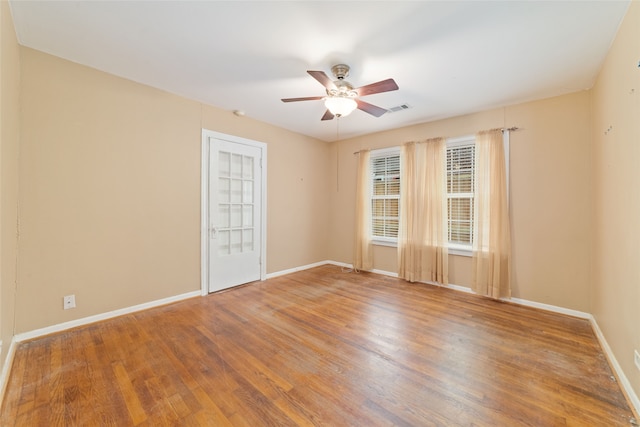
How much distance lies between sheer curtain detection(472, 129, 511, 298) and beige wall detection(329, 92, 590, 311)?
126 millimetres

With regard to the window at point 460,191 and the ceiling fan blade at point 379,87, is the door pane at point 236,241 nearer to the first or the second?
the ceiling fan blade at point 379,87

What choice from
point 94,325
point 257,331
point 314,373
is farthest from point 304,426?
point 94,325

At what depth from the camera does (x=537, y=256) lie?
3266mm

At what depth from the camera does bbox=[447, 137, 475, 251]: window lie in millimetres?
3863

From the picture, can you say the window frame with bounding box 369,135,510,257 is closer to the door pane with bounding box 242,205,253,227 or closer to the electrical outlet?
the door pane with bounding box 242,205,253,227

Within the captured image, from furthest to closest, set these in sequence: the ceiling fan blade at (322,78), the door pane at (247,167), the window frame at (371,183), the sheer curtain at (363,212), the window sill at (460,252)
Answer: the sheer curtain at (363,212) < the window frame at (371,183) < the door pane at (247,167) < the window sill at (460,252) < the ceiling fan blade at (322,78)

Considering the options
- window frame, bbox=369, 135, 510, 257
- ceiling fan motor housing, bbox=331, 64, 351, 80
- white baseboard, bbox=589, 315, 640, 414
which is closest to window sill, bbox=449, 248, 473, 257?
window frame, bbox=369, 135, 510, 257

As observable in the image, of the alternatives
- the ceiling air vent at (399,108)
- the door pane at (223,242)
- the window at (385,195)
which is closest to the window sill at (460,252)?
the window at (385,195)

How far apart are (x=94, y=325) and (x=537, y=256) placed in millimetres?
5235

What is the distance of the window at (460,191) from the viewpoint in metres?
3.86

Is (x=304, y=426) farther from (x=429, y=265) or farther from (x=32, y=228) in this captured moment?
(x=429, y=265)

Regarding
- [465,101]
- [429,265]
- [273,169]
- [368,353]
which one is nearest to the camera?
[368,353]

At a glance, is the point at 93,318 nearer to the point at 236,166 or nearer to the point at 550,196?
the point at 236,166

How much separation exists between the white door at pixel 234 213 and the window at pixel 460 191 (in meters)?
3.11
